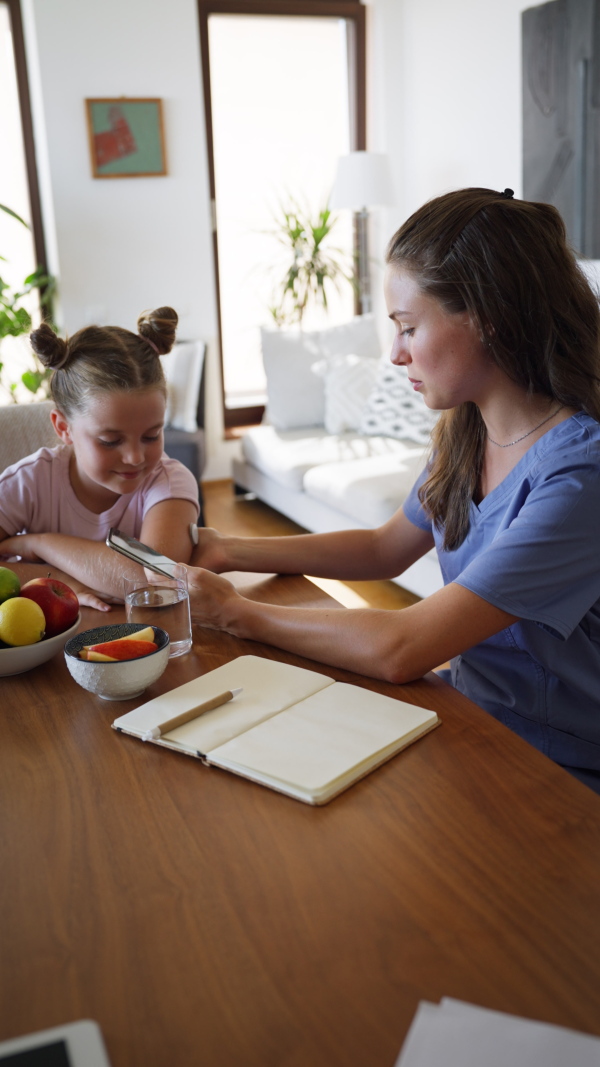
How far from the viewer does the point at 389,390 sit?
4.13 m

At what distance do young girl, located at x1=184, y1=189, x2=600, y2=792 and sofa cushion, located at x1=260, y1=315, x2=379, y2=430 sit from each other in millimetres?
3279

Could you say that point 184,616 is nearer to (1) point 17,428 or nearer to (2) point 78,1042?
(2) point 78,1042

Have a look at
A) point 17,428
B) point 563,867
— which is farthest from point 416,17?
point 563,867

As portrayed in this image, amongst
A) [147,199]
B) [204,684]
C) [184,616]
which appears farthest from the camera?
[147,199]

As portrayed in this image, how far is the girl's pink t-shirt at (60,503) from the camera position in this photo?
1.57 metres

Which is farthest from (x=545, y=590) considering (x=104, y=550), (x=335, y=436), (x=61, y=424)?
(x=335, y=436)

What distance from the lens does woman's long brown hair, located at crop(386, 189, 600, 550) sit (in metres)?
1.15

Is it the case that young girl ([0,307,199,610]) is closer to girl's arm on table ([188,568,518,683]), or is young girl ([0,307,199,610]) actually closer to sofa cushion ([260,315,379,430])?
girl's arm on table ([188,568,518,683])

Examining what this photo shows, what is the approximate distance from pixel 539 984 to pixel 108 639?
657 mm

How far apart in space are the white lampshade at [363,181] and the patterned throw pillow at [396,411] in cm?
101

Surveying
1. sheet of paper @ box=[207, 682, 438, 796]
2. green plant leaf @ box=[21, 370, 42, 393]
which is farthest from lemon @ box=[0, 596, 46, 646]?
green plant leaf @ box=[21, 370, 42, 393]

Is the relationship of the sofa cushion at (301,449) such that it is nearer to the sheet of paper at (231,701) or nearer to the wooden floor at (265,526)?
the wooden floor at (265,526)

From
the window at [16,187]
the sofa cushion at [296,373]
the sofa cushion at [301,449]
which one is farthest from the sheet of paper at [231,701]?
the window at [16,187]

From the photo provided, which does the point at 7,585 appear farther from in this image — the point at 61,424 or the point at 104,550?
the point at 61,424
